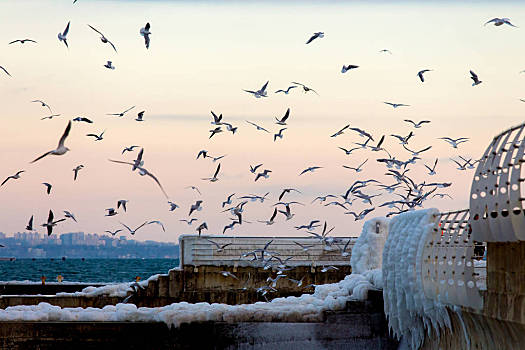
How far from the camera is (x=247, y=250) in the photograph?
126 ft

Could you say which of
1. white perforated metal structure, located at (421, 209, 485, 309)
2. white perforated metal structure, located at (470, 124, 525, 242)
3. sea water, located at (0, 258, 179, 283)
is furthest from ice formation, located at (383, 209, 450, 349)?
sea water, located at (0, 258, 179, 283)

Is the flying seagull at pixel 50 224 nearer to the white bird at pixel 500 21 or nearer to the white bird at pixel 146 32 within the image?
the white bird at pixel 146 32

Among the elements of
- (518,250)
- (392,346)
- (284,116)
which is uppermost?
(284,116)

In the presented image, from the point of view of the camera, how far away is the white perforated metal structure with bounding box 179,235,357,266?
3759 centimetres

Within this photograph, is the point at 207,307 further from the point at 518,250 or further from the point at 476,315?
the point at 518,250

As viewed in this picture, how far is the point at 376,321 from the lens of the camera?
68.2 ft

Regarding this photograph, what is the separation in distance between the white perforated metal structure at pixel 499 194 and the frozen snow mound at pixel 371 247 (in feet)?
31.5

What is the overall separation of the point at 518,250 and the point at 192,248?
2400 centimetres

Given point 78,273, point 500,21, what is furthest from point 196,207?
point 78,273

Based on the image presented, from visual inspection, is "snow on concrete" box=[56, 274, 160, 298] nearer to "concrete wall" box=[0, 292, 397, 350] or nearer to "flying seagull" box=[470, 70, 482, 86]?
"concrete wall" box=[0, 292, 397, 350]

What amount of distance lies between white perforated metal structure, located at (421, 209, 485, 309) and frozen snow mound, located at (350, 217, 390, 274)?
6.95 metres

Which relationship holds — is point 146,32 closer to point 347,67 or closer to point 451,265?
point 347,67

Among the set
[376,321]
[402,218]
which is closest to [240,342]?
[376,321]

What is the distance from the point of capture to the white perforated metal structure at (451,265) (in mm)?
16547
